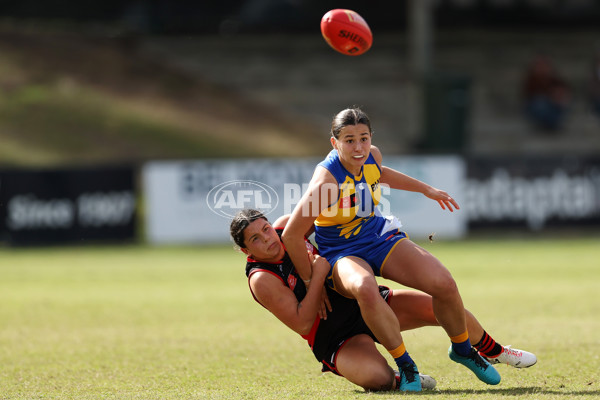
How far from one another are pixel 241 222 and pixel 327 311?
2.74 feet

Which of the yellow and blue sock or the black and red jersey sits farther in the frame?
the black and red jersey

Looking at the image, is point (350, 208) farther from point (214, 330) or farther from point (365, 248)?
point (214, 330)

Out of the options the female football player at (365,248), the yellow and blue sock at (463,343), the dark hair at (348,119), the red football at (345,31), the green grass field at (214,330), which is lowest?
the green grass field at (214,330)

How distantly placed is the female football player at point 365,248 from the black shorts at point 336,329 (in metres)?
0.25

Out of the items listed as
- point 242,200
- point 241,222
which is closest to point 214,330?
point 242,200

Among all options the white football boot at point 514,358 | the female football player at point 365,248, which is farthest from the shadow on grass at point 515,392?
the white football boot at point 514,358

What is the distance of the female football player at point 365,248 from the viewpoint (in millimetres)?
5504

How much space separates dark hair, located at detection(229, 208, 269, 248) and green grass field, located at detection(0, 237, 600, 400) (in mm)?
959

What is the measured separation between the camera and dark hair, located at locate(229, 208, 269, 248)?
5.69 m

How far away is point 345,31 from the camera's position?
6551 mm

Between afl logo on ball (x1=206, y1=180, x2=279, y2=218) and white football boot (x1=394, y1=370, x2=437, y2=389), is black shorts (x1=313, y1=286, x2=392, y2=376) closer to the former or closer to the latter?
white football boot (x1=394, y1=370, x2=437, y2=389)

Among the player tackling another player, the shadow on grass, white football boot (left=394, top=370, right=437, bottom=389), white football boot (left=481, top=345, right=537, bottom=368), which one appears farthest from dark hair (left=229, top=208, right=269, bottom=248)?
white football boot (left=481, top=345, right=537, bottom=368)

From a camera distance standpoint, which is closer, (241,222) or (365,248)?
(241,222)

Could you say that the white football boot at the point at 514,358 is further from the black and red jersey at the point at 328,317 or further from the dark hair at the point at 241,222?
the dark hair at the point at 241,222
